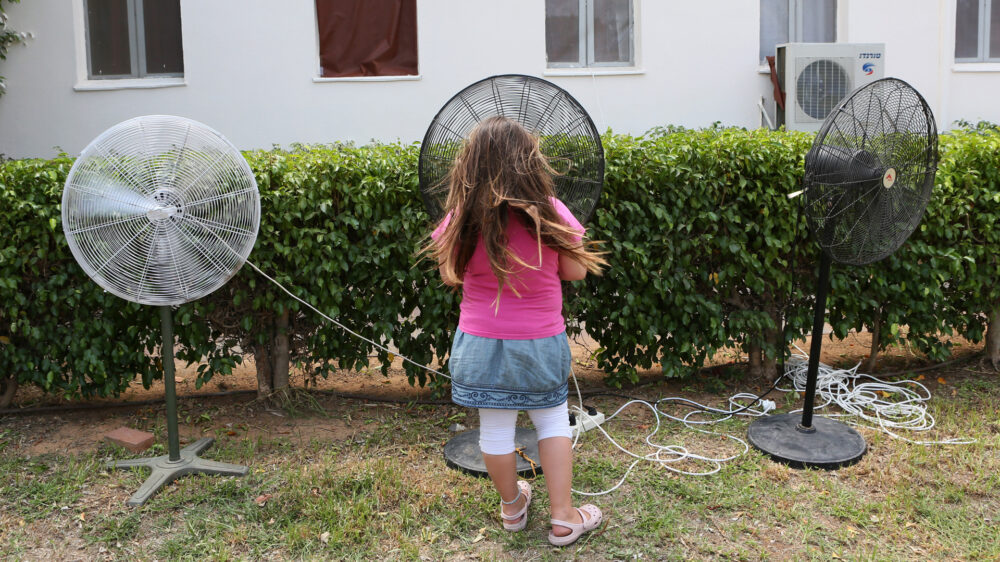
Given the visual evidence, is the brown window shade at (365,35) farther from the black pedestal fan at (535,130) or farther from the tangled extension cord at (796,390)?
the black pedestal fan at (535,130)

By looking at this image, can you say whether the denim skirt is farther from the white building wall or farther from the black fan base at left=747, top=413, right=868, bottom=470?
the white building wall

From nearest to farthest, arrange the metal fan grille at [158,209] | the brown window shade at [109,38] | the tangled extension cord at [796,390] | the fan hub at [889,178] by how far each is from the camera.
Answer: the metal fan grille at [158,209] → the fan hub at [889,178] → the tangled extension cord at [796,390] → the brown window shade at [109,38]

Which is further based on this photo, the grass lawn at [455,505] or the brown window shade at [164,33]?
the brown window shade at [164,33]

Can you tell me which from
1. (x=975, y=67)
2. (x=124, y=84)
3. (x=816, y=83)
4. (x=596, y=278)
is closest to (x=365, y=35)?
(x=124, y=84)

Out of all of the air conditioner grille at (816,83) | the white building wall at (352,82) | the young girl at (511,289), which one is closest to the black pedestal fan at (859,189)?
the young girl at (511,289)

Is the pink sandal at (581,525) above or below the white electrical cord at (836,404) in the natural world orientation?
below

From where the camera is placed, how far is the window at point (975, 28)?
387 inches

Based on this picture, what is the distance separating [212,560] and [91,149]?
171 cm

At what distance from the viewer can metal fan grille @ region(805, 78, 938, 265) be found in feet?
11.4

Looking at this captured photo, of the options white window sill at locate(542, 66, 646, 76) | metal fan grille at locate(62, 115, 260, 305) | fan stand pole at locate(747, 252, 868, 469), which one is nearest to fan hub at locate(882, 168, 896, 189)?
fan stand pole at locate(747, 252, 868, 469)

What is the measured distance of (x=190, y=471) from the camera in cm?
361

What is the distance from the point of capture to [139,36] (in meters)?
8.75

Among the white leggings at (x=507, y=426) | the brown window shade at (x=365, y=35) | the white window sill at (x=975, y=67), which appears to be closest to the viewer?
the white leggings at (x=507, y=426)

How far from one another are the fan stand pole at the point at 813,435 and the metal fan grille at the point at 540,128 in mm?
1229
